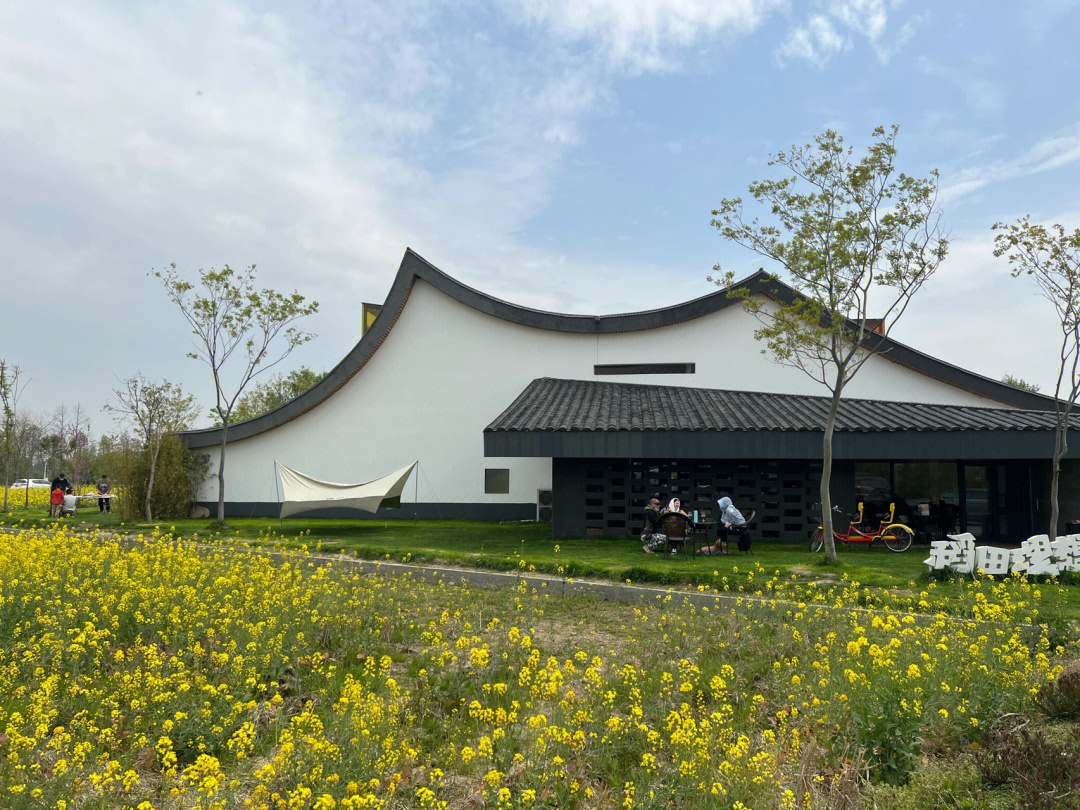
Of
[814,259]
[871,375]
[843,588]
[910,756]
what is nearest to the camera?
[910,756]

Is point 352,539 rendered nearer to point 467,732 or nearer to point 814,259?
point 814,259

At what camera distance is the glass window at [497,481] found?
79.7 ft

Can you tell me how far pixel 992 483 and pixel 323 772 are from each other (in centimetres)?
1915

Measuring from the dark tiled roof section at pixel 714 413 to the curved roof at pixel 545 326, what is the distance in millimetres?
1278

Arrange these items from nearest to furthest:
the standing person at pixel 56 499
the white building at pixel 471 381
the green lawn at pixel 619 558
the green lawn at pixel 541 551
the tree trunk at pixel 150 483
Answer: the green lawn at pixel 619 558 → the green lawn at pixel 541 551 → the white building at pixel 471 381 → the tree trunk at pixel 150 483 → the standing person at pixel 56 499

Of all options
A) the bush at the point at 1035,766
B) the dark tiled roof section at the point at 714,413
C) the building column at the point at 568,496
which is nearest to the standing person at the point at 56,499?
the dark tiled roof section at the point at 714,413

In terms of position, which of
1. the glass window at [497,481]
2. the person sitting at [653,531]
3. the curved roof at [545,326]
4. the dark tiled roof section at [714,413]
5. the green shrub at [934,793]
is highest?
the curved roof at [545,326]

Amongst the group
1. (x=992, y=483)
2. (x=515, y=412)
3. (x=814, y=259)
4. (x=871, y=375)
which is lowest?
(x=992, y=483)

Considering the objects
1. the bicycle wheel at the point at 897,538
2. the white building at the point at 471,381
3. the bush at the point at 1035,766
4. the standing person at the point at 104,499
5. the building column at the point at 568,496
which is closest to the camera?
the bush at the point at 1035,766

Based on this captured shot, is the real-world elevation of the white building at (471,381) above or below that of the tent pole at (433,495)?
above

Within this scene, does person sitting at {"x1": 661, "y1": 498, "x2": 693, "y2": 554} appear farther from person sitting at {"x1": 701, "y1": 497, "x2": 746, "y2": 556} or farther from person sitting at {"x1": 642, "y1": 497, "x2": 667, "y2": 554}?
person sitting at {"x1": 701, "y1": 497, "x2": 746, "y2": 556}

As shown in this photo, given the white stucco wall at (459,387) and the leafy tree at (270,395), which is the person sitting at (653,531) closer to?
the white stucco wall at (459,387)

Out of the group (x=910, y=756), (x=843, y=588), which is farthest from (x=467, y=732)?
(x=843, y=588)

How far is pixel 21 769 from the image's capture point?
4680 millimetres
